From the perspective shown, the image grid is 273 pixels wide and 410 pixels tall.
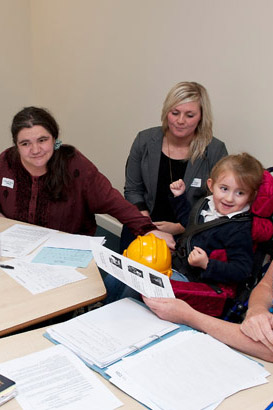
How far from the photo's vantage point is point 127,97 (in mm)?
3650

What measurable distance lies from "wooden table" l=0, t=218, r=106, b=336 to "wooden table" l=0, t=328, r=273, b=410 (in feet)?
0.34

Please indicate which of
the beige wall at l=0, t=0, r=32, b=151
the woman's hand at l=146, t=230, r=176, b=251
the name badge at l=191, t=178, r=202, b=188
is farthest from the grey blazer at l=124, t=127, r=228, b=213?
the beige wall at l=0, t=0, r=32, b=151

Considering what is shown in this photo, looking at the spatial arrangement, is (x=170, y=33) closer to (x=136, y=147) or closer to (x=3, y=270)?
(x=136, y=147)

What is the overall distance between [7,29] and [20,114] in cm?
248

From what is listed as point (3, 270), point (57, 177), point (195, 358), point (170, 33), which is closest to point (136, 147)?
point (57, 177)

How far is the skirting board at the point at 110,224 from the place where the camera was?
4.04m

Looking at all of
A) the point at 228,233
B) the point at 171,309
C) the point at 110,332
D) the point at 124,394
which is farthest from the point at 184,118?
the point at 124,394

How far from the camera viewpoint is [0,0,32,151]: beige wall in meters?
4.33

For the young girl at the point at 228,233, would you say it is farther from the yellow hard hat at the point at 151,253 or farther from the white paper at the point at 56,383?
the white paper at the point at 56,383

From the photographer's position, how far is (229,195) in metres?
1.90

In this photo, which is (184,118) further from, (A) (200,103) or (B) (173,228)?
(B) (173,228)

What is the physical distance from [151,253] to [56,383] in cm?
64

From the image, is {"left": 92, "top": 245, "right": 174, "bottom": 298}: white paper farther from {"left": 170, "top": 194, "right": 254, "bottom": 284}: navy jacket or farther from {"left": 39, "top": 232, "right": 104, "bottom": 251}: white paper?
{"left": 39, "top": 232, "right": 104, "bottom": 251}: white paper

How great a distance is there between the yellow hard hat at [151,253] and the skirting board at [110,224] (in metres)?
2.31
